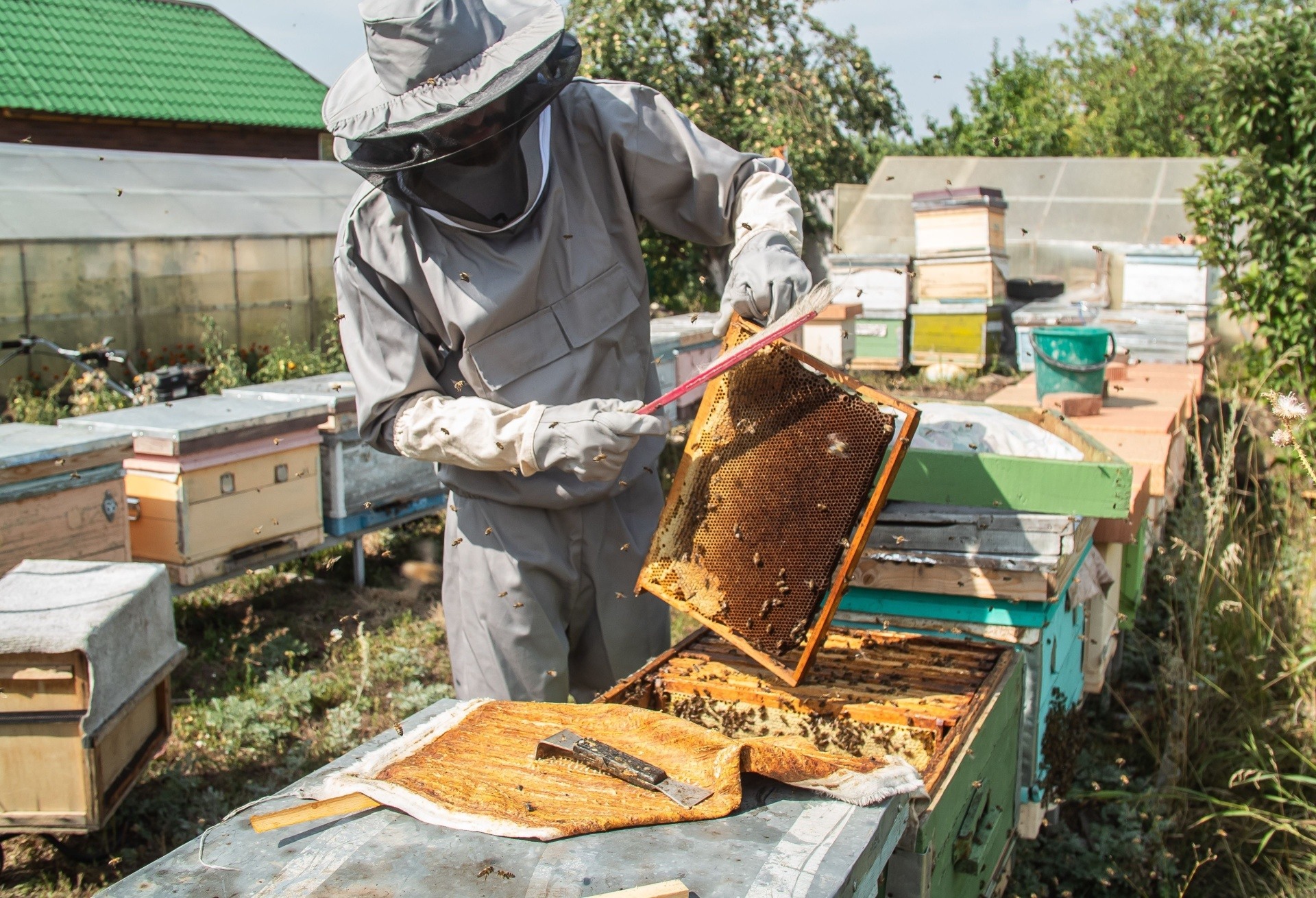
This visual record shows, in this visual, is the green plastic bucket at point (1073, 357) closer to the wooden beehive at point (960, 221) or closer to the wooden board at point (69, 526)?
the wooden board at point (69, 526)

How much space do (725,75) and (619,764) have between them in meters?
12.9

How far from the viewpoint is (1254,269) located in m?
6.94

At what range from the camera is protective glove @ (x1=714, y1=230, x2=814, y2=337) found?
2.17 meters

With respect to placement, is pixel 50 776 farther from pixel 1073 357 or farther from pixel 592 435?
pixel 1073 357

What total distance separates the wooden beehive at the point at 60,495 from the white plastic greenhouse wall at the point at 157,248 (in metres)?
4.08

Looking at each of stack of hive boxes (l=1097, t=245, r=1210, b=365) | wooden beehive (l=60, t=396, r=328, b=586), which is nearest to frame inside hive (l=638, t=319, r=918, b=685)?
wooden beehive (l=60, t=396, r=328, b=586)

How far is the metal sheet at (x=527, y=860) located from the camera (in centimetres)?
130

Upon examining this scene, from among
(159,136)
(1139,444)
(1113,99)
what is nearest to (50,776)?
(1139,444)

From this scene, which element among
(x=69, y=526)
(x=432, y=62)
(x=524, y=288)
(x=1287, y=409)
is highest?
(x=432, y=62)

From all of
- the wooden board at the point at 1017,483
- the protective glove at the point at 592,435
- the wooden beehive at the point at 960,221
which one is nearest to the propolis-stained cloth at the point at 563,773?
the protective glove at the point at 592,435

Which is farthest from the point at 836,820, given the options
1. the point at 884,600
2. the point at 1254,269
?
the point at 1254,269

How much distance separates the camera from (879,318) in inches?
452

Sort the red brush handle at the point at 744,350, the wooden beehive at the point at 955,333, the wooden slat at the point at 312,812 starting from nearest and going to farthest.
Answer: the wooden slat at the point at 312,812, the red brush handle at the point at 744,350, the wooden beehive at the point at 955,333

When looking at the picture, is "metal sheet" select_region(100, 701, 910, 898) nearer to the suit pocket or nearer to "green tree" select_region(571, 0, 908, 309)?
the suit pocket
